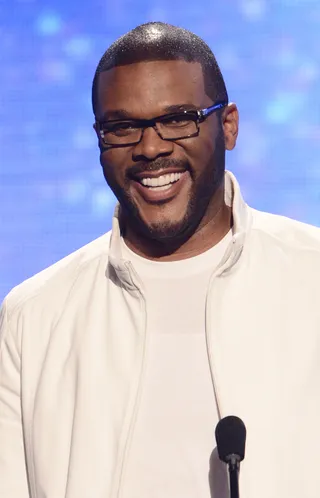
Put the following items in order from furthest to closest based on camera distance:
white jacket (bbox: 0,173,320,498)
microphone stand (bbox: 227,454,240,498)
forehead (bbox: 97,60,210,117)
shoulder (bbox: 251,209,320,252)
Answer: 1. shoulder (bbox: 251,209,320,252)
2. forehead (bbox: 97,60,210,117)
3. white jacket (bbox: 0,173,320,498)
4. microphone stand (bbox: 227,454,240,498)

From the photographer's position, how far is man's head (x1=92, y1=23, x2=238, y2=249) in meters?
1.85

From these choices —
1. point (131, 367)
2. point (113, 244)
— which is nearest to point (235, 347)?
point (131, 367)

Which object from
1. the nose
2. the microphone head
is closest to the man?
the nose

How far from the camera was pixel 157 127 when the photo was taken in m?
1.84

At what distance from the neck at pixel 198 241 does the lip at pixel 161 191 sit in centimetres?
12

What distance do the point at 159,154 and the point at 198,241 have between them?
9.2 inches

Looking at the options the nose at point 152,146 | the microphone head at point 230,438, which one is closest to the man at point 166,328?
the nose at point 152,146

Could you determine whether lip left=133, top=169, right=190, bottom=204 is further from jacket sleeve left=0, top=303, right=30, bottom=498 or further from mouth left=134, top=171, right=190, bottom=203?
jacket sleeve left=0, top=303, right=30, bottom=498

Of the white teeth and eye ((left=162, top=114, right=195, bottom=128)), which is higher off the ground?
eye ((left=162, top=114, right=195, bottom=128))

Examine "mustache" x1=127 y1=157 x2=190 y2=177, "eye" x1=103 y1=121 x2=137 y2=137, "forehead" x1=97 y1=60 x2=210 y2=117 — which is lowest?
"mustache" x1=127 y1=157 x2=190 y2=177

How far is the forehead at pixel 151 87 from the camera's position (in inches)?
72.8

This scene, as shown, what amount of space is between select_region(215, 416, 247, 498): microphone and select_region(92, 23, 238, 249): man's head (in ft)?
1.85

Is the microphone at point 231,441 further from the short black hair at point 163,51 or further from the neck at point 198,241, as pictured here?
→ the short black hair at point 163,51

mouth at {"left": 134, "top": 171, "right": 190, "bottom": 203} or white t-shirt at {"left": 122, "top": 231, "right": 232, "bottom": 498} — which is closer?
white t-shirt at {"left": 122, "top": 231, "right": 232, "bottom": 498}
